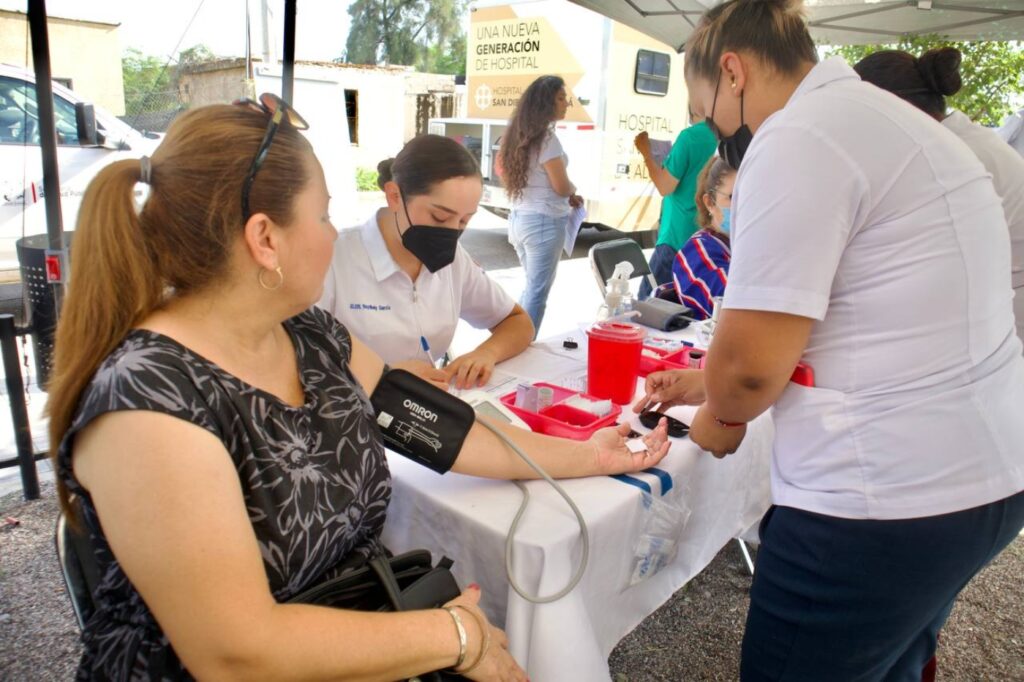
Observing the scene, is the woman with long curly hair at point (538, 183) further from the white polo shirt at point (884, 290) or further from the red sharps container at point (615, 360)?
the white polo shirt at point (884, 290)

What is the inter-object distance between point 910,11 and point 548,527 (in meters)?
5.87

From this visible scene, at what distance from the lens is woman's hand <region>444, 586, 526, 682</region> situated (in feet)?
3.38

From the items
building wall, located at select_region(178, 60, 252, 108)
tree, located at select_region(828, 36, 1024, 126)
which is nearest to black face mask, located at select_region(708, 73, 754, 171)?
building wall, located at select_region(178, 60, 252, 108)

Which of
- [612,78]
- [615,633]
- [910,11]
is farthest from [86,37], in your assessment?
[615,633]

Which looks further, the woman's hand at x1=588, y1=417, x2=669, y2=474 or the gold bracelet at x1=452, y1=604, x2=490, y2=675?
the woman's hand at x1=588, y1=417, x2=669, y2=474

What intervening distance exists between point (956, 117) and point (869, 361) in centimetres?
144

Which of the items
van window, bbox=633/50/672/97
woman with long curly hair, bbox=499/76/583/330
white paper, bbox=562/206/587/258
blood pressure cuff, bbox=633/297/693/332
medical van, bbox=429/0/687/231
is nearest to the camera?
blood pressure cuff, bbox=633/297/693/332

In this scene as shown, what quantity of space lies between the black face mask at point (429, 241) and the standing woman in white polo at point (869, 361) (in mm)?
1046

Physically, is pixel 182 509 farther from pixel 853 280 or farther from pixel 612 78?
pixel 612 78

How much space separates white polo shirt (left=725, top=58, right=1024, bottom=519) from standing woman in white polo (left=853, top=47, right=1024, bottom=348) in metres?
0.96

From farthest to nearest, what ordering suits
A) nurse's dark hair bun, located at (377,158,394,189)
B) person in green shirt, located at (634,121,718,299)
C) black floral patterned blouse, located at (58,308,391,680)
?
person in green shirt, located at (634,121,718,299) → nurse's dark hair bun, located at (377,158,394,189) → black floral patterned blouse, located at (58,308,391,680)

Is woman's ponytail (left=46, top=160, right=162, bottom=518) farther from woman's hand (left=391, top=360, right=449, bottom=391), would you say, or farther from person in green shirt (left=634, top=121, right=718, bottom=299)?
person in green shirt (left=634, top=121, right=718, bottom=299)

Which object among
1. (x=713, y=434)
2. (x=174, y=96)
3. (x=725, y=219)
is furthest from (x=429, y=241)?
(x=174, y=96)

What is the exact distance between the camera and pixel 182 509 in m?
0.82
